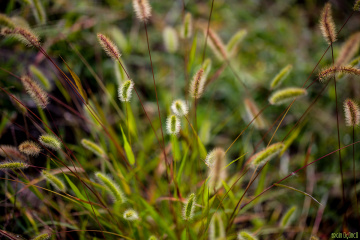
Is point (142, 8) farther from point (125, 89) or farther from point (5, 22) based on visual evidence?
point (5, 22)

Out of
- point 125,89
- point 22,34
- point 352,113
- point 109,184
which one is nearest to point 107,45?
point 125,89

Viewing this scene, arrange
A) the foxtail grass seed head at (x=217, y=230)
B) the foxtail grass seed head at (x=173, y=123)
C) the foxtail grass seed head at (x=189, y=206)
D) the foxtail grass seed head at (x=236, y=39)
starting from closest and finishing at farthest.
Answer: the foxtail grass seed head at (x=217, y=230), the foxtail grass seed head at (x=189, y=206), the foxtail grass seed head at (x=173, y=123), the foxtail grass seed head at (x=236, y=39)

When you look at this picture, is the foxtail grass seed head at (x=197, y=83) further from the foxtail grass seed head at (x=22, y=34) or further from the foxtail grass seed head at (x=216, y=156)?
the foxtail grass seed head at (x=22, y=34)

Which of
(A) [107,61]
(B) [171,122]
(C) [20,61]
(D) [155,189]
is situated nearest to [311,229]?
(D) [155,189]

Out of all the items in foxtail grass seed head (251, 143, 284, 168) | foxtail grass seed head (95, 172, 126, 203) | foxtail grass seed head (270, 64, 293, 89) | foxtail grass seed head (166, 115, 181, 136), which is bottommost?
foxtail grass seed head (251, 143, 284, 168)

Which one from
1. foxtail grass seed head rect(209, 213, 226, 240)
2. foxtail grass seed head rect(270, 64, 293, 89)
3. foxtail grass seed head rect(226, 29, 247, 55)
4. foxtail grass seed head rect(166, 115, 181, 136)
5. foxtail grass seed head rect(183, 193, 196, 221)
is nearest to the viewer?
foxtail grass seed head rect(209, 213, 226, 240)

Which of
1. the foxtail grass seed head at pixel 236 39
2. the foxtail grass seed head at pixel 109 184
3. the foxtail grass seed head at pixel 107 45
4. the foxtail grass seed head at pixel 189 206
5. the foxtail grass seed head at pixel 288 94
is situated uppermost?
the foxtail grass seed head at pixel 236 39

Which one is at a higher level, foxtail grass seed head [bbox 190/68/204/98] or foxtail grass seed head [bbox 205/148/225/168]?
foxtail grass seed head [bbox 190/68/204/98]

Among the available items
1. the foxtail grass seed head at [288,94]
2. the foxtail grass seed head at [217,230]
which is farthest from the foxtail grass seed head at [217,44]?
the foxtail grass seed head at [217,230]

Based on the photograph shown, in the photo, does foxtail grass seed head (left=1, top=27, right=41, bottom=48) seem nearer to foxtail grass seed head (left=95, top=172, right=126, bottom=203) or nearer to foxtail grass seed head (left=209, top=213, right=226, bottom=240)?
foxtail grass seed head (left=95, top=172, right=126, bottom=203)

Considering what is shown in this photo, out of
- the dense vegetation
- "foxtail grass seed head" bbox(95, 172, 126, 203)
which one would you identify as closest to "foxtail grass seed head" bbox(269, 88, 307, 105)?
the dense vegetation

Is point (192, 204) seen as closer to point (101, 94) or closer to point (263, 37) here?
point (101, 94)
